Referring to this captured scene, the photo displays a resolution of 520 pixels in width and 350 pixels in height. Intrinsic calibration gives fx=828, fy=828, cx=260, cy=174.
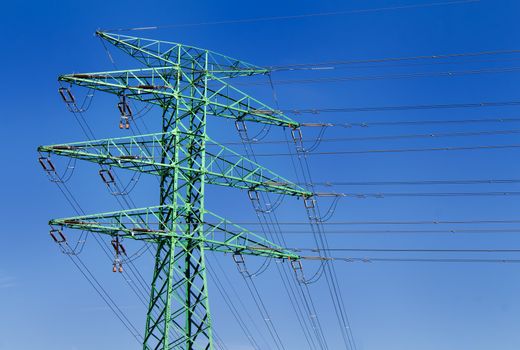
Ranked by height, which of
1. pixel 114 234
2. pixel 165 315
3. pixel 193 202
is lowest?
pixel 165 315

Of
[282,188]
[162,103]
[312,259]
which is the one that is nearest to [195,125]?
[162,103]

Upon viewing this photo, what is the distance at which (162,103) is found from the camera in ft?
154

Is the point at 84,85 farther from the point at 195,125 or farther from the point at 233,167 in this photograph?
the point at 233,167

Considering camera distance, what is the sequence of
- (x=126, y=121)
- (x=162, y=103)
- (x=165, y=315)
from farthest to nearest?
(x=162, y=103)
(x=126, y=121)
(x=165, y=315)

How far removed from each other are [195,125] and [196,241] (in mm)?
7083

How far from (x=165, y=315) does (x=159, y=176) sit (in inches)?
322

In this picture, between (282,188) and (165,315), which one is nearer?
(165,315)

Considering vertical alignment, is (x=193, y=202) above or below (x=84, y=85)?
below

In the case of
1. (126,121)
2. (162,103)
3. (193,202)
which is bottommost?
(193,202)

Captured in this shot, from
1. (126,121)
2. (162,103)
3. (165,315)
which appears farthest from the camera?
(162,103)

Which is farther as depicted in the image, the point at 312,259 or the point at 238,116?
the point at 238,116

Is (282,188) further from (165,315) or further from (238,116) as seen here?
(165,315)

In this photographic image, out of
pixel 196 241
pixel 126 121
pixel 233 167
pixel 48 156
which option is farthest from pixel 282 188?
pixel 48 156

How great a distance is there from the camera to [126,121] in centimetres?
4406
